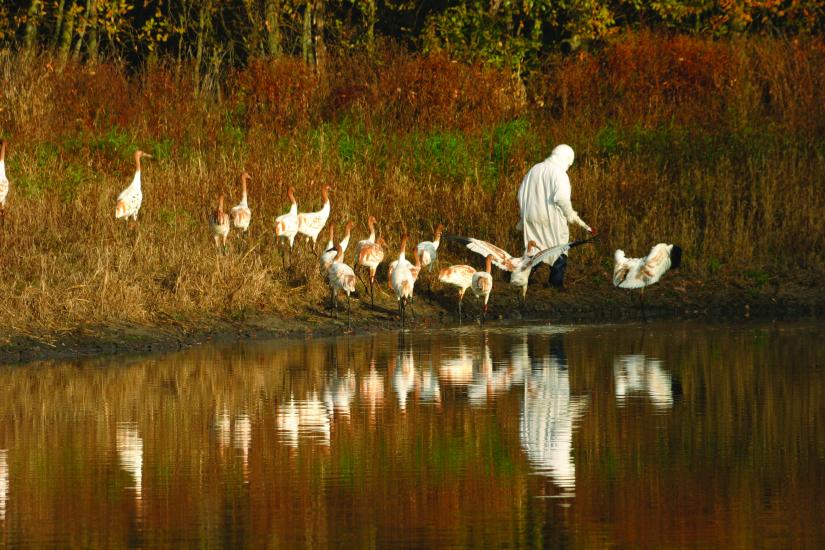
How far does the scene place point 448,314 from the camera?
2009cm

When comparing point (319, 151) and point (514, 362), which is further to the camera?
point (319, 151)

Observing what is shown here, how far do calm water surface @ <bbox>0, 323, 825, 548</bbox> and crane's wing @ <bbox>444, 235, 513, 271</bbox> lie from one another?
387 cm

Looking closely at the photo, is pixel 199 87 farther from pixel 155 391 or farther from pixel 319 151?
pixel 155 391

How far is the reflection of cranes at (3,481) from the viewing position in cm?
902

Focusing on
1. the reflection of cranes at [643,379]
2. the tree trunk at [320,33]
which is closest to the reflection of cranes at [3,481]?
the reflection of cranes at [643,379]

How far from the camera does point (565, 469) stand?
9.98 meters

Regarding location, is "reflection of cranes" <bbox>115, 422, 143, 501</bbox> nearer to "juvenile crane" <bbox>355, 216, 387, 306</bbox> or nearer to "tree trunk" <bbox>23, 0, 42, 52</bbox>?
"juvenile crane" <bbox>355, 216, 387, 306</bbox>

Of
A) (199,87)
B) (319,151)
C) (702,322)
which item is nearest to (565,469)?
(702,322)

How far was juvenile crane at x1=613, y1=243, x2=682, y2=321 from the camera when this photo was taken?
20.0 metres

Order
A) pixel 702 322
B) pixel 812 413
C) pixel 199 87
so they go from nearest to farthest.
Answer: pixel 812 413, pixel 702 322, pixel 199 87

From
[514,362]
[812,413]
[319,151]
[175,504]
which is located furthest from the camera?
[319,151]

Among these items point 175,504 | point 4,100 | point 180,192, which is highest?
point 4,100

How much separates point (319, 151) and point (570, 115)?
5523 millimetres

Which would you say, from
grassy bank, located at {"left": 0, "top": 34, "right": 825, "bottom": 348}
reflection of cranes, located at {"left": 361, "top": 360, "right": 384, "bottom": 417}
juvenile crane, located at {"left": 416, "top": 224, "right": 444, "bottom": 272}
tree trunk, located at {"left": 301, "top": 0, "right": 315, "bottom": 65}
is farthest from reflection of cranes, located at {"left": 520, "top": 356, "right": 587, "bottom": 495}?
tree trunk, located at {"left": 301, "top": 0, "right": 315, "bottom": 65}
